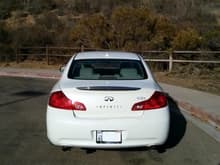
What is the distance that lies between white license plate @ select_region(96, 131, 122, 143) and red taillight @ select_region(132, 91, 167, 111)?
17.6 inches

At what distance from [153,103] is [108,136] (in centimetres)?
82

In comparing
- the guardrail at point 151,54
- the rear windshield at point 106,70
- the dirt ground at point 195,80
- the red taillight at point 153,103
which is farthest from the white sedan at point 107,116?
the guardrail at point 151,54

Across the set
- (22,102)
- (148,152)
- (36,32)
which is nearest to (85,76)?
(148,152)

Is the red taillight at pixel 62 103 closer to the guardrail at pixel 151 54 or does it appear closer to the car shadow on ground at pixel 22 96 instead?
the car shadow on ground at pixel 22 96

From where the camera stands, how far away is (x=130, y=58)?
8.70 metres

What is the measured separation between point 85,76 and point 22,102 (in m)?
6.52

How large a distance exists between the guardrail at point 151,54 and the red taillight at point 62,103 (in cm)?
1619

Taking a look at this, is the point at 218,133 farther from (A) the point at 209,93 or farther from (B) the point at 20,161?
(A) the point at 209,93

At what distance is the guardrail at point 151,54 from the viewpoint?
78.5 ft

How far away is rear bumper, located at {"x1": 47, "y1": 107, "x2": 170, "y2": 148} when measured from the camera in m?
7.21

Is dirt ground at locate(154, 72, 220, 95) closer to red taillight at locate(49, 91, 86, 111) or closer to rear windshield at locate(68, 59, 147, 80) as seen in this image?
rear windshield at locate(68, 59, 147, 80)

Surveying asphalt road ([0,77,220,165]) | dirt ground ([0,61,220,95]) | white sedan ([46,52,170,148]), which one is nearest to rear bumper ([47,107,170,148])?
white sedan ([46,52,170,148])

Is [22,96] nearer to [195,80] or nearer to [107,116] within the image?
[195,80]

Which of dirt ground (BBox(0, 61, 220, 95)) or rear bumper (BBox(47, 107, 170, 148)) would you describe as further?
dirt ground (BBox(0, 61, 220, 95))
